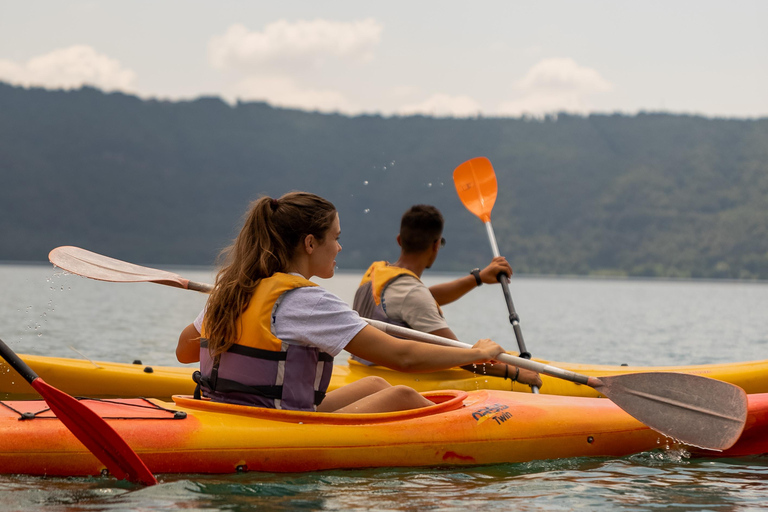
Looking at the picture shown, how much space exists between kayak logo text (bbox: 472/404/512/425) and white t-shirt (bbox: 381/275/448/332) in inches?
38.7

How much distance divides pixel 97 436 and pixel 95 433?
2 cm

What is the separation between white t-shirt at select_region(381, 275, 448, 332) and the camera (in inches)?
191

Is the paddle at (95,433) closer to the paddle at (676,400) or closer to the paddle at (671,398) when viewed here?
the paddle at (671,398)

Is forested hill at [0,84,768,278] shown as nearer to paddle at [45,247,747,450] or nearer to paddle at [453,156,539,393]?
paddle at [453,156,539,393]

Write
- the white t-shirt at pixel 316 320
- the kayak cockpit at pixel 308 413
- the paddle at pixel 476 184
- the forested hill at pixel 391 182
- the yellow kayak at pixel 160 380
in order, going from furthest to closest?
the forested hill at pixel 391 182 → the paddle at pixel 476 184 → the yellow kayak at pixel 160 380 → the kayak cockpit at pixel 308 413 → the white t-shirt at pixel 316 320

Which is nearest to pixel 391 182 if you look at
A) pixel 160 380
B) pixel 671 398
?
pixel 160 380

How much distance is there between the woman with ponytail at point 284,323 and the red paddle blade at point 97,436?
1.41 feet

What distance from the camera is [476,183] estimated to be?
7.47m

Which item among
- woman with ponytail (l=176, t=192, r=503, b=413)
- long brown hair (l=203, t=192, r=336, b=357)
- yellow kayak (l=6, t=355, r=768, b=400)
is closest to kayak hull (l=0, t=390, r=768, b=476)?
woman with ponytail (l=176, t=192, r=503, b=413)

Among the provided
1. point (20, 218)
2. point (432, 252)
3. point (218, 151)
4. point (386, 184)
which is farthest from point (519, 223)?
point (432, 252)

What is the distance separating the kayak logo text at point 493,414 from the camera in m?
3.83

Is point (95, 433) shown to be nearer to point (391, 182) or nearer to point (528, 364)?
point (528, 364)

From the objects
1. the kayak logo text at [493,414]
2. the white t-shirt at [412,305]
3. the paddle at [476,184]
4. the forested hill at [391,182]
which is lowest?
the kayak logo text at [493,414]

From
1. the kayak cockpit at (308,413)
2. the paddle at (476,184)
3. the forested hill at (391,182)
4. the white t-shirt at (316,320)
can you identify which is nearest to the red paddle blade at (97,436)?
the kayak cockpit at (308,413)
